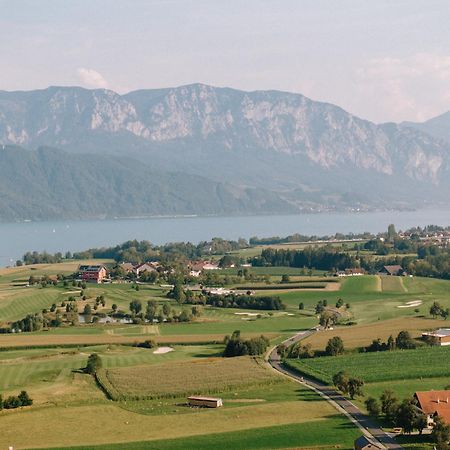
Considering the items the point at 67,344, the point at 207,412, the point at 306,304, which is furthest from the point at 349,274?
the point at 207,412

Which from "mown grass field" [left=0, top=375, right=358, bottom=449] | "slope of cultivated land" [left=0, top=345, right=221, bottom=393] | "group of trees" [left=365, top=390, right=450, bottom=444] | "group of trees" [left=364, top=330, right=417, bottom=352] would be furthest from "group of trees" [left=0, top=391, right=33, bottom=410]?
"group of trees" [left=364, top=330, right=417, bottom=352]

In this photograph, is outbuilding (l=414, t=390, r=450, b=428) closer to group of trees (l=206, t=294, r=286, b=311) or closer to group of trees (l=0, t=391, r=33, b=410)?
group of trees (l=0, t=391, r=33, b=410)

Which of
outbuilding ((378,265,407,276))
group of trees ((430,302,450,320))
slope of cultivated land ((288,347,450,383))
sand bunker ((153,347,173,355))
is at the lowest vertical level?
slope of cultivated land ((288,347,450,383))

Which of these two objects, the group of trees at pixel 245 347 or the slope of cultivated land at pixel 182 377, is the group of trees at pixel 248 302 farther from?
the slope of cultivated land at pixel 182 377

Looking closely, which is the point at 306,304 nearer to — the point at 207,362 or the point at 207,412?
the point at 207,362

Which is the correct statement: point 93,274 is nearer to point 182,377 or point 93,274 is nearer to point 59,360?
point 59,360

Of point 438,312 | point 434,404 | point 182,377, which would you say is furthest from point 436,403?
point 438,312
